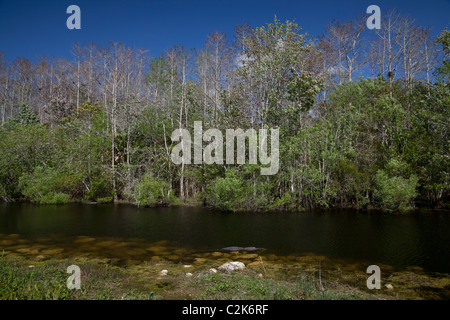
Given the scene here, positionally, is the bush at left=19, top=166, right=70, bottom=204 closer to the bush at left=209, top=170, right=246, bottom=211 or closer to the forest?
the forest

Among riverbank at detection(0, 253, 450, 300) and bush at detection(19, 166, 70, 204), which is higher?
bush at detection(19, 166, 70, 204)

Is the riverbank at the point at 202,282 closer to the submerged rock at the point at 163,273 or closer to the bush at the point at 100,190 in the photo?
the submerged rock at the point at 163,273

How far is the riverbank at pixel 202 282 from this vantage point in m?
7.27

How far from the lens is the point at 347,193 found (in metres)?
26.2

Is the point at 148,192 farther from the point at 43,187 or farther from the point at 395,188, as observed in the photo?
the point at 395,188

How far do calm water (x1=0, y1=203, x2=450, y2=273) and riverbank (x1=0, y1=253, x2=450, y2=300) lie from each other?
1.90m

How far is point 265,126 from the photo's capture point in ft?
85.3

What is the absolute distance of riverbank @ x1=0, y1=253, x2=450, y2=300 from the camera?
7273mm

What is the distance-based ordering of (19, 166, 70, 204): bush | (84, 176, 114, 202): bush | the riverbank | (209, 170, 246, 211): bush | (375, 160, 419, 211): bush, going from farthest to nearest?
(84, 176, 114, 202): bush → (19, 166, 70, 204): bush → (209, 170, 246, 211): bush → (375, 160, 419, 211): bush → the riverbank

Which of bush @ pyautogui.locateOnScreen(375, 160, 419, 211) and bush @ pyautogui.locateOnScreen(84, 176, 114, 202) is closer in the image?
bush @ pyautogui.locateOnScreen(375, 160, 419, 211)

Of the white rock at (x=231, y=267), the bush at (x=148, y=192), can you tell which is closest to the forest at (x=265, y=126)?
the bush at (x=148, y=192)

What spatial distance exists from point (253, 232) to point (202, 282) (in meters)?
8.93

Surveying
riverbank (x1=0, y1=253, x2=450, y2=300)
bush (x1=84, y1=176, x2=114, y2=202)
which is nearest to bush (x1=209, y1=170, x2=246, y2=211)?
riverbank (x1=0, y1=253, x2=450, y2=300)

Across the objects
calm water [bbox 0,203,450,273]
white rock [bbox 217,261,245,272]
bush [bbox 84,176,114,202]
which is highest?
bush [bbox 84,176,114,202]
